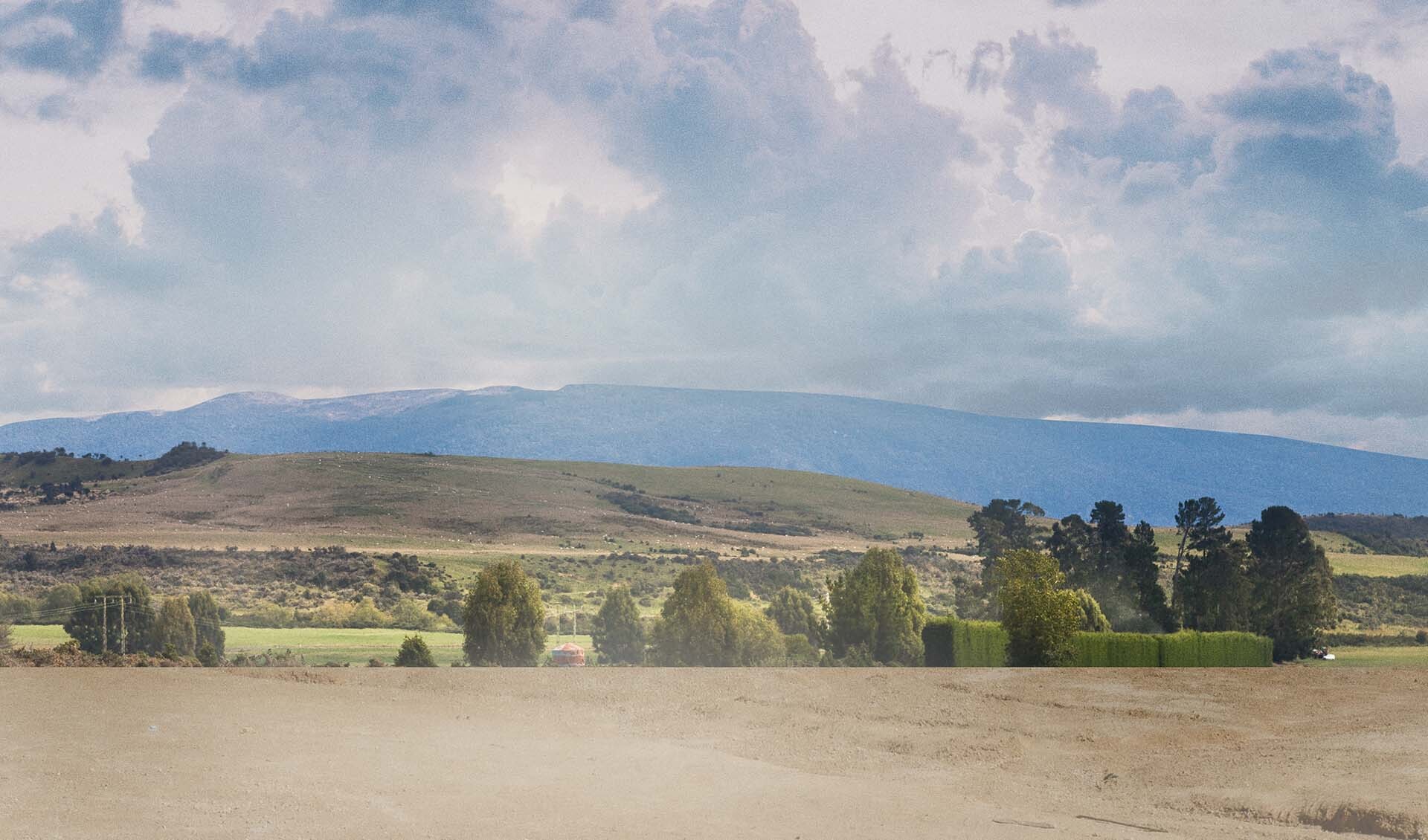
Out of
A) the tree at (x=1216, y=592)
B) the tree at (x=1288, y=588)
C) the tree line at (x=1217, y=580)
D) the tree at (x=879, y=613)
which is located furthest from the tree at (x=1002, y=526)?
the tree at (x=1288, y=588)

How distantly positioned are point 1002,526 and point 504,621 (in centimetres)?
1993

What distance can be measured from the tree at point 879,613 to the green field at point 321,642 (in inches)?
318

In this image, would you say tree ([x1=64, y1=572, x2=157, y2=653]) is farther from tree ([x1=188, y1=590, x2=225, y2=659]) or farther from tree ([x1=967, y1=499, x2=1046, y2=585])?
tree ([x1=967, y1=499, x2=1046, y2=585])

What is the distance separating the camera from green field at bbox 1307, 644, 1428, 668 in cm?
3231

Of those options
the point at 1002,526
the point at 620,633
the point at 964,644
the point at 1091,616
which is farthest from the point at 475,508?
the point at 1091,616

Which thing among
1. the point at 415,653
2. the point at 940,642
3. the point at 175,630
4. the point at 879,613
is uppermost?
the point at 879,613

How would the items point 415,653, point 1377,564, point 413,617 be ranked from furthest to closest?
point 1377,564 → point 413,617 → point 415,653

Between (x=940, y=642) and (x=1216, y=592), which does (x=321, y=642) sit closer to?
(x=940, y=642)

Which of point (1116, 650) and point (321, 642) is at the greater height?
point (1116, 650)

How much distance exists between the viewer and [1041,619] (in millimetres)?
27156

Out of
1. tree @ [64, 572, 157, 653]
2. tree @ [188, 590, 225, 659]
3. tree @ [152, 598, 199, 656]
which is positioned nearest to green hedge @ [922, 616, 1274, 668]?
tree @ [188, 590, 225, 659]

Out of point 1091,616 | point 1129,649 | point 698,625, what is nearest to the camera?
point 1129,649

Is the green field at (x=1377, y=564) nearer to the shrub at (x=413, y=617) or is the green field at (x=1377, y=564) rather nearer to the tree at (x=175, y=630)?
the shrub at (x=413, y=617)

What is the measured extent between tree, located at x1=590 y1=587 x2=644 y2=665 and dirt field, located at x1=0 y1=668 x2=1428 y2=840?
33.8ft
